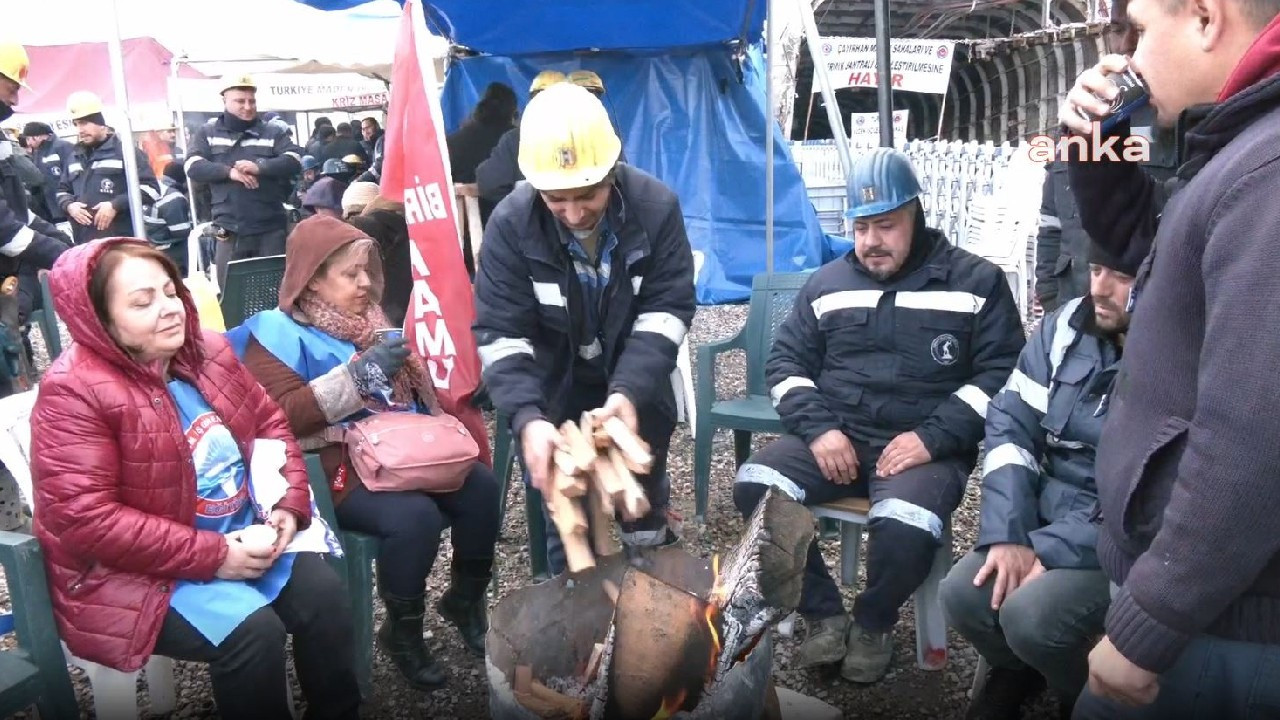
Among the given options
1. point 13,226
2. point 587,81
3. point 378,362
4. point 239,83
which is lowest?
point 378,362

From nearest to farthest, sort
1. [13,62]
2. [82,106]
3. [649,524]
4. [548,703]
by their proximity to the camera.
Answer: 1. [548,703]
2. [649,524]
3. [13,62]
4. [82,106]

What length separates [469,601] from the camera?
3.19 meters

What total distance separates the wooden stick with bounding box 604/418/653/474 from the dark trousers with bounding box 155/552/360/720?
0.90 meters

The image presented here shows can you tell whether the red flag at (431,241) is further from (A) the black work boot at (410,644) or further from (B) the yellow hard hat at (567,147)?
(B) the yellow hard hat at (567,147)

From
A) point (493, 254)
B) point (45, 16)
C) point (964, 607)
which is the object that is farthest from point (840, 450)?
point (45, 16)

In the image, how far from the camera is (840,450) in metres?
3.10

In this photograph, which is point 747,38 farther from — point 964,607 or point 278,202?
point 964,607

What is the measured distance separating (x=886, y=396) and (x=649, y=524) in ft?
A: 3.02

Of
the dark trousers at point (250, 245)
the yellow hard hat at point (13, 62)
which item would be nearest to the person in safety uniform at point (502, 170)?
the yellow hard hat at point (13, 62)

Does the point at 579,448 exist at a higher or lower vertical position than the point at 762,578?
higher

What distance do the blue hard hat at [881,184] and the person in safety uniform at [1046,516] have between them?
704 millimetres

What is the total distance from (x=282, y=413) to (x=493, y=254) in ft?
2.52

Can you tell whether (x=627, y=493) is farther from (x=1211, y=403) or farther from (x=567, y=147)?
(x=1211, y=403)

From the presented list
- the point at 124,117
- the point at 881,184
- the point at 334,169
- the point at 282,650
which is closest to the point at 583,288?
the point at 881,184
